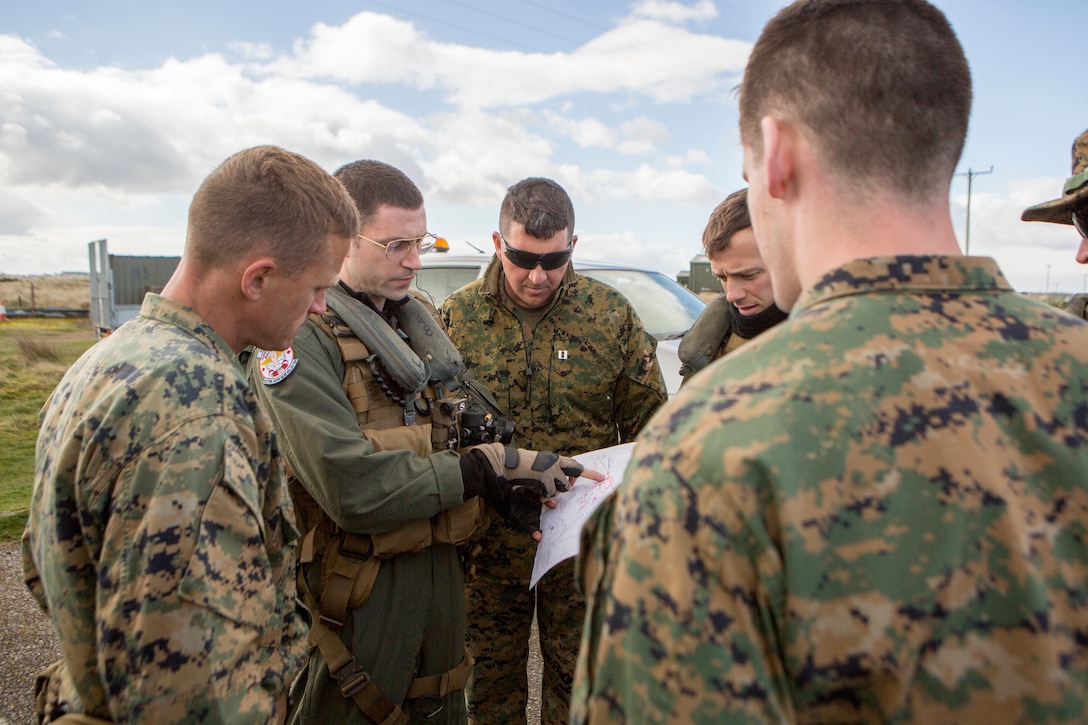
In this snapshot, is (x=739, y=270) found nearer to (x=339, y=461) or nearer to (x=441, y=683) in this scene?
(x=339, y=461)

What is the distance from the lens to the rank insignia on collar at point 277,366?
2.21 meters

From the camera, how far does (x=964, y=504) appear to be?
2.69 ft

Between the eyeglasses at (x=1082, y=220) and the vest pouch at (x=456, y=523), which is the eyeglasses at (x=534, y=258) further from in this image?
the eyeglasses at (x=1082, y=220)

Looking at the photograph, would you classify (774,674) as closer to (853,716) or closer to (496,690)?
(853,716)

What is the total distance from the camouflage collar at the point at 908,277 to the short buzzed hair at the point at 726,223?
179 centimetres

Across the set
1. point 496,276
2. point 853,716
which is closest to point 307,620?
point 853,716

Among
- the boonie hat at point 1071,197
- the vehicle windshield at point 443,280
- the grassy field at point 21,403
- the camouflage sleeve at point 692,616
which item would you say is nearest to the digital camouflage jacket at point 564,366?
the boonie hat at point 1071,197

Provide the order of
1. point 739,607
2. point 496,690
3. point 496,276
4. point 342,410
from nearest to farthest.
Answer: point 739,607 → point 342,410 → point 496,690 → point 496,276

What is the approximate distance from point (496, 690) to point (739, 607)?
2555 mm

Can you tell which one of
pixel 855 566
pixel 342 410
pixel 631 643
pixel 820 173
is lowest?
pixel 342 410

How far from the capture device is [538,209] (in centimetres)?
307

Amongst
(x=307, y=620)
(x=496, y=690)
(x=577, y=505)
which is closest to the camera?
(x=307, y=620)

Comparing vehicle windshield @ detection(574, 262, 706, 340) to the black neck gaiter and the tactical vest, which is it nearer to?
the black neck gaiter

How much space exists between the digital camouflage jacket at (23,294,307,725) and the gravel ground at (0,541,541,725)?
7.60 feet
